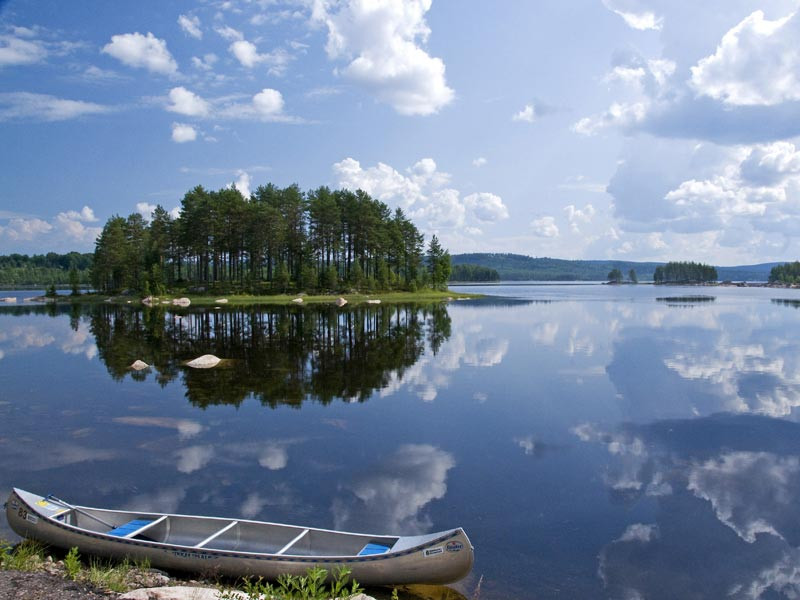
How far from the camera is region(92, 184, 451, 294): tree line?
10575 centimetres

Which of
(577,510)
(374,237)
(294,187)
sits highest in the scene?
(294,187)

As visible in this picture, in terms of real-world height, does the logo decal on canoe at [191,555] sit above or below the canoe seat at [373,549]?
below

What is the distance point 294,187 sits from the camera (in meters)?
116

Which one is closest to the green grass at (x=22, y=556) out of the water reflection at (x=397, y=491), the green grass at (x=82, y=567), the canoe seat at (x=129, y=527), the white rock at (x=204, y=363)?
the green grass at (x=82, y=567)

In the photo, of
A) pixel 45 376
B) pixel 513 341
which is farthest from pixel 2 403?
pixel 513 341

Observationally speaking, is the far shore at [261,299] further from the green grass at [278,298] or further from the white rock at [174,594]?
the white rock at [174,594]

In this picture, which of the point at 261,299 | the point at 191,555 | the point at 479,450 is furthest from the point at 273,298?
the point at 191,555

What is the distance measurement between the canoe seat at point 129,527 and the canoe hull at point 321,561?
1.40 feet

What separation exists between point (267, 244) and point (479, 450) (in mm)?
92821

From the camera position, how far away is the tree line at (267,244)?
105750mm

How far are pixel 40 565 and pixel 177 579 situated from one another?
262 cm

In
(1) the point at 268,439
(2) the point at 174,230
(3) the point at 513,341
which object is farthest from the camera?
(2) the point at 174,230

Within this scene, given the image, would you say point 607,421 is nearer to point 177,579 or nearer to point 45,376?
point 177,579

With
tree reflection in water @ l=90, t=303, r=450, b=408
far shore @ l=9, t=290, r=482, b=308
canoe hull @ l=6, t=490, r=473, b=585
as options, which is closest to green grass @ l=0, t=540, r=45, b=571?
canoe hull @ l=6, t=490, r=473, b=585
